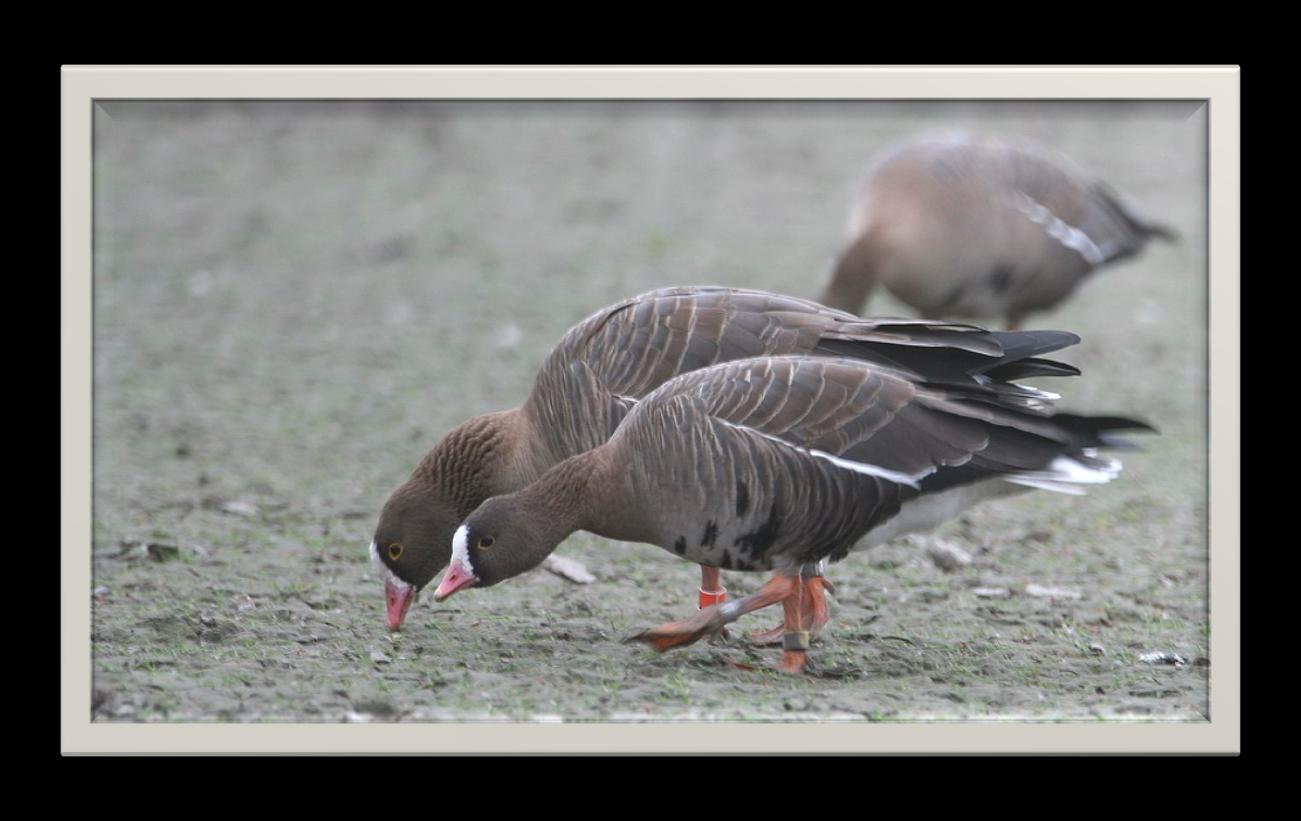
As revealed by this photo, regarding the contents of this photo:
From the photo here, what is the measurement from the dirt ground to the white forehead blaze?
1.09 ft

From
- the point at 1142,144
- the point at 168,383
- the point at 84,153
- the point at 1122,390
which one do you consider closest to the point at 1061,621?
the point at 1142,144

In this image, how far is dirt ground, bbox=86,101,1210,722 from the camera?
5.46 meters

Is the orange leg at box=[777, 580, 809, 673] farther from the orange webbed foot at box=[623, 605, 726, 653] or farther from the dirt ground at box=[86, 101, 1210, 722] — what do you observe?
the orange webbed foot at box=[623, 605, 726, 653]

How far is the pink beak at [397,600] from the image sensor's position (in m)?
6.15

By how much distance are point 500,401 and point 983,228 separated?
2.70m

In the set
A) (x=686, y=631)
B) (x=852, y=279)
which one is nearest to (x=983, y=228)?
(x=852, y=279)

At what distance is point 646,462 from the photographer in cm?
570

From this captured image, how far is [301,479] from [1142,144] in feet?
13.6

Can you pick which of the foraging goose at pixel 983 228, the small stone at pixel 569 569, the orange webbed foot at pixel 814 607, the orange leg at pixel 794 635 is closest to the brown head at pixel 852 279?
the foraging goose at pixel 983 228

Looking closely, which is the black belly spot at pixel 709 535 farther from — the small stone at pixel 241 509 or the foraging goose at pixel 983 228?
the foraging goose at pixel 983 228

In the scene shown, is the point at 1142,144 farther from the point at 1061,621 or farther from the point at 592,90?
the point at 592,90

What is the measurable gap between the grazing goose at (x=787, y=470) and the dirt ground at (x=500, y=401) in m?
0.40

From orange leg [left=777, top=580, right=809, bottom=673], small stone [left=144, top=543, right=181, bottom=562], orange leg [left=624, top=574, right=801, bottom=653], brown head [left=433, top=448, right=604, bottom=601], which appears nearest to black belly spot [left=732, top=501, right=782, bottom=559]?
orange leg [left=624, top=574, right=801, bottom=653]

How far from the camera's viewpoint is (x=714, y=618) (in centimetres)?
579
